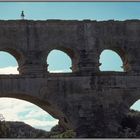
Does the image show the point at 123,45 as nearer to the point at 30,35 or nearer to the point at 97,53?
the point at 97,53

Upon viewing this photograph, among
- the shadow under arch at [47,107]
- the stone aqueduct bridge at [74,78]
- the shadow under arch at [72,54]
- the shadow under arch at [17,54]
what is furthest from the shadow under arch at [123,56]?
the shadow under arch at [17,54]

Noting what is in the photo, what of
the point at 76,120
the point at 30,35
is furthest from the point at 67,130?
the point at 30,35

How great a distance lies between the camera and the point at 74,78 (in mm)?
30312

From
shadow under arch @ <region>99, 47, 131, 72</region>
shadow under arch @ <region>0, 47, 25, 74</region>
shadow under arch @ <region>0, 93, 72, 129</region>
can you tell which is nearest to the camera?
shadow under arch @ <region>0, 93, 72, 129</region>

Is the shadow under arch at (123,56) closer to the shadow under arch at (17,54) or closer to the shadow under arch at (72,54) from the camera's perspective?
the shadow under arch at (72,54)

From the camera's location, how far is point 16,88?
2941 cm

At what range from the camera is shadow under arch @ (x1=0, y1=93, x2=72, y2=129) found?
2975 centimetres

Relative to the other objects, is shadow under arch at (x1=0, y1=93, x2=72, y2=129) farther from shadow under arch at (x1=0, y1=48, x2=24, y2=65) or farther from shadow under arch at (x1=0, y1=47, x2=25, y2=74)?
shadow under arch at (x1=0, y1=48, x2=24, y2=65)

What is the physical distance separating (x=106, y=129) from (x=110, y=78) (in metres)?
2.31

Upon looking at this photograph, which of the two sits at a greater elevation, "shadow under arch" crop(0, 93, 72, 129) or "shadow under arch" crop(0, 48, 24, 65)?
"shadow under arch" crop(0, 48, 24, 65)

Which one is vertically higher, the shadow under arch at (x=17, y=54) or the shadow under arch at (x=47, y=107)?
the shadow under arch at (x=17, y=54)

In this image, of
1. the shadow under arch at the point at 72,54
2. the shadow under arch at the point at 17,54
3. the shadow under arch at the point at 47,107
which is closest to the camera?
the shadow under arch at the point at 47,107

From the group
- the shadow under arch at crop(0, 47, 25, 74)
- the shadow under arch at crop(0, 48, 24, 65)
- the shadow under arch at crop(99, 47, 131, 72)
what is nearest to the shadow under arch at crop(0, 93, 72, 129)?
the shadow under arch at crop(0, 47, 25, 74)

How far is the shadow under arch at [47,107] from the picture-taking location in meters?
29.8
